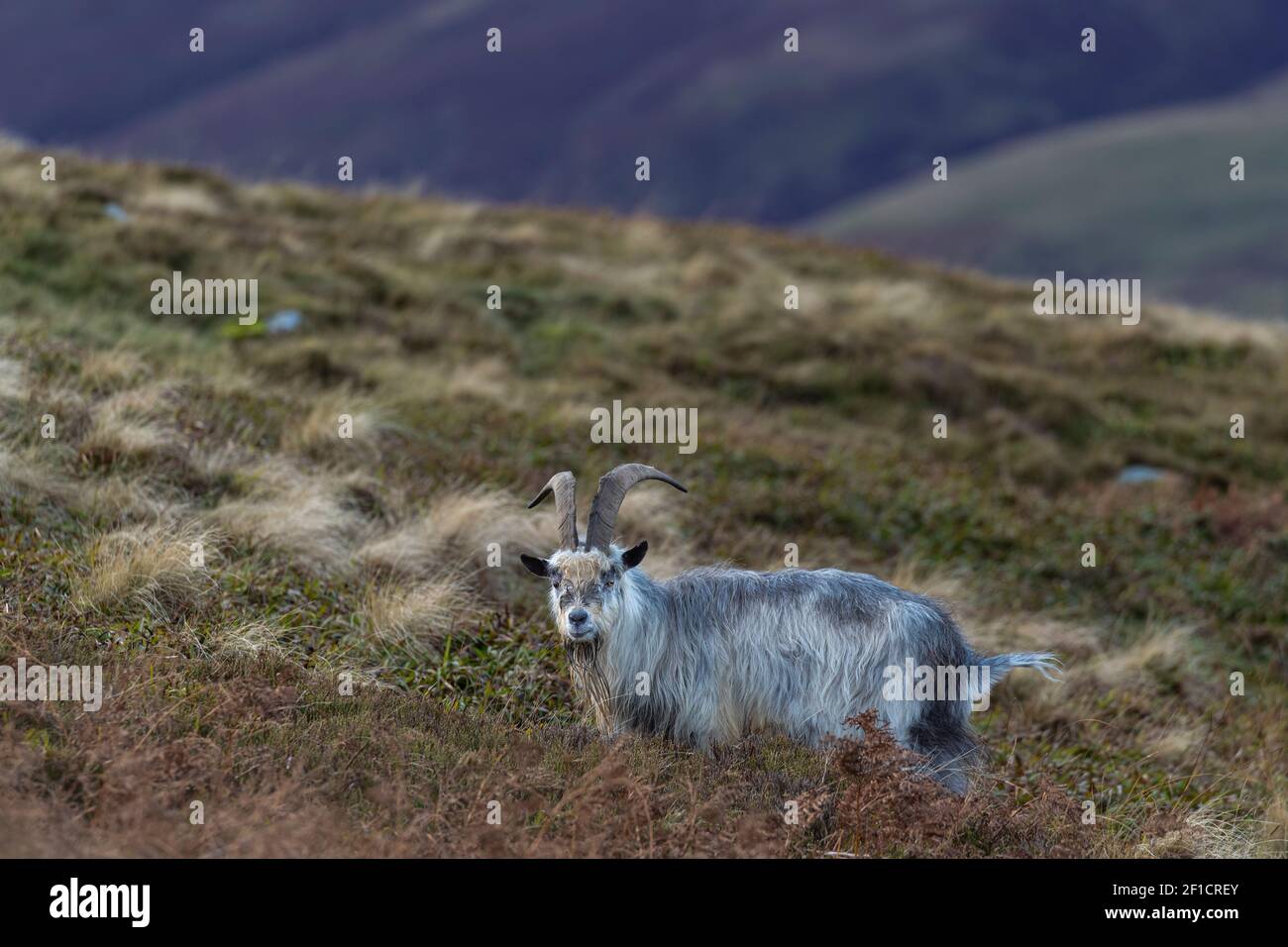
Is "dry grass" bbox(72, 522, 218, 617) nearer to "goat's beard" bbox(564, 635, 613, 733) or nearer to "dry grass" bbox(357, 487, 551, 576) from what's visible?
"dry grass" bbox(357, 487, 551, 576)

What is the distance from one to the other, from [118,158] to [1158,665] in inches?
882

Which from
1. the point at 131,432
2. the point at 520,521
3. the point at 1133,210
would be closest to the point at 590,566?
the point at 520,521

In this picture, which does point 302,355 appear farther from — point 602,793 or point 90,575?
point 602,793

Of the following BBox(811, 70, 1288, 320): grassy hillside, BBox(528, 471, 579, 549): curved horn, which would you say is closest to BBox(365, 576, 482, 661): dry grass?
BBox(528, 471, 579, 549): curved horn

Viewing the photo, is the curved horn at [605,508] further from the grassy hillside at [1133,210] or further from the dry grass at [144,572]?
the grassy hillside at [1133,210]

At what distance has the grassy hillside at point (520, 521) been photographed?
7.40 meters

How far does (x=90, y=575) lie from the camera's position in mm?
9148

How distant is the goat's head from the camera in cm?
836

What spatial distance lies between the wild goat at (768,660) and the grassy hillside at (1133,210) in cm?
12266

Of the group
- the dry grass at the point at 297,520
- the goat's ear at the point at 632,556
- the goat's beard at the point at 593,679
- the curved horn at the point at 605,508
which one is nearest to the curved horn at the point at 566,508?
Answer: the curved horn at the point at 605,508

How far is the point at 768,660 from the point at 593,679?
117 centimetres

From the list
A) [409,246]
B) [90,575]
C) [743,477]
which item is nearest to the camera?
[90,575]
